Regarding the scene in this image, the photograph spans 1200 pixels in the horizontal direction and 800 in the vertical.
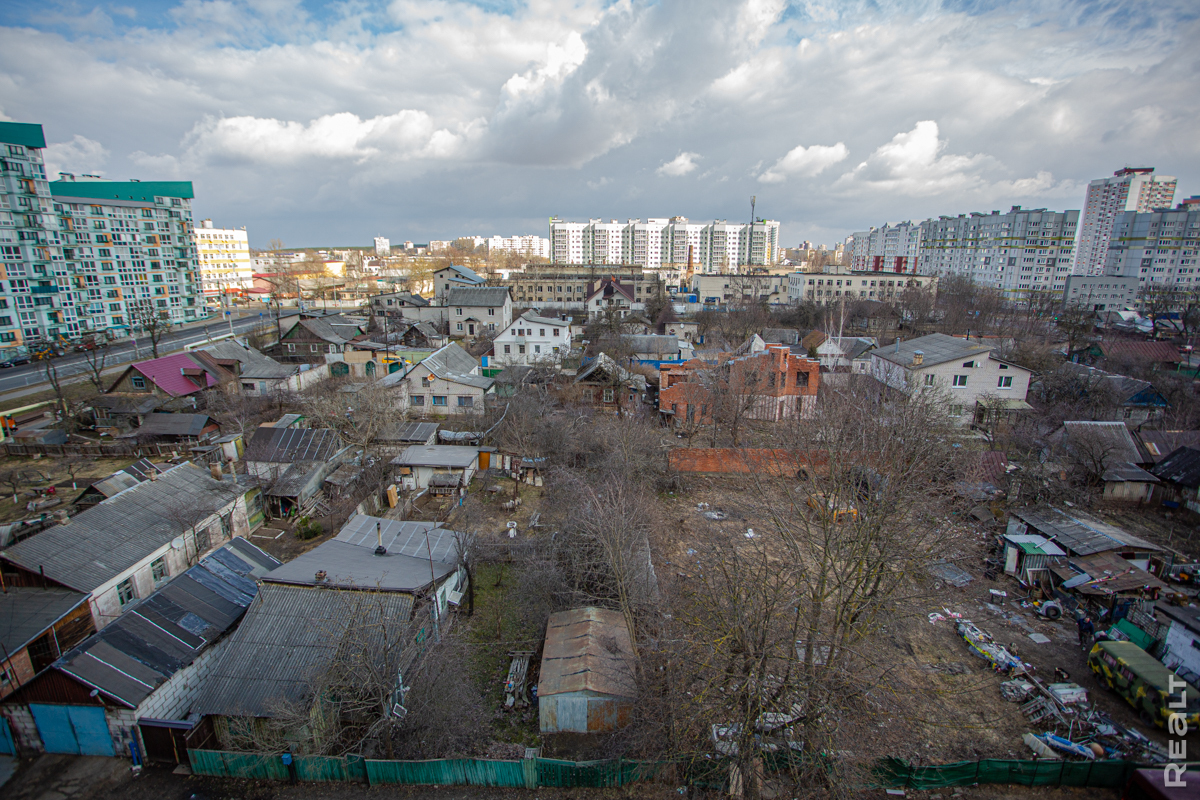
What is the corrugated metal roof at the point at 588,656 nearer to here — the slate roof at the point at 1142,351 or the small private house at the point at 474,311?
the small private house at the point at 474,311

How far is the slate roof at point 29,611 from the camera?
1087cm

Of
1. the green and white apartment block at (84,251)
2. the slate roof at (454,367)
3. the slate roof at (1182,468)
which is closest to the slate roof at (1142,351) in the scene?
the slate roof at (1182,468)

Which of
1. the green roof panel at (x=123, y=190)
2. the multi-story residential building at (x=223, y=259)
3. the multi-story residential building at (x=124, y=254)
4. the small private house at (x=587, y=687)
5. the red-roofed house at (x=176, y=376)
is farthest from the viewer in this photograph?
the multi-story residential building at (x=223, y=259)

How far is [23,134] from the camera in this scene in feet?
133

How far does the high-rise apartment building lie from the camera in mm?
111188

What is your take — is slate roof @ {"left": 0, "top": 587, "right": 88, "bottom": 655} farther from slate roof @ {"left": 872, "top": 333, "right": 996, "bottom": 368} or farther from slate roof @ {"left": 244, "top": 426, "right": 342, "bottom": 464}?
slate roof @ {"left": 872, "top": 333, "right": 996, "bottom": 368}

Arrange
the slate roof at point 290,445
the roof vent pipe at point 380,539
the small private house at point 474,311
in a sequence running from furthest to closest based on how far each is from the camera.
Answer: the small private house at point 474,311 → the slate roof at point 290,445 → the roof vent pipe at point 380,539

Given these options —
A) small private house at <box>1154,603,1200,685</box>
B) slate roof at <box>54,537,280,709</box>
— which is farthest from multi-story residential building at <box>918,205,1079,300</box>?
slate roof at <box>54,537,280,709</box>

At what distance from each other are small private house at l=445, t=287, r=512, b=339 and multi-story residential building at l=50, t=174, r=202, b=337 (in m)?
29.6

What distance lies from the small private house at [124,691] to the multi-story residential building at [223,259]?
79513 mm

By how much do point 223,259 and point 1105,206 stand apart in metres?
136

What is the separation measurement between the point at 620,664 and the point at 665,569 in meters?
5.23

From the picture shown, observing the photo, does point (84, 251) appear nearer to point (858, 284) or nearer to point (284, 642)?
point (284, 642)

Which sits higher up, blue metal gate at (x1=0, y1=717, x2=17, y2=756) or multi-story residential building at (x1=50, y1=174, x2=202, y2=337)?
multi-story residential building at (x1=50, y1=174, x2=202, y2=337)
